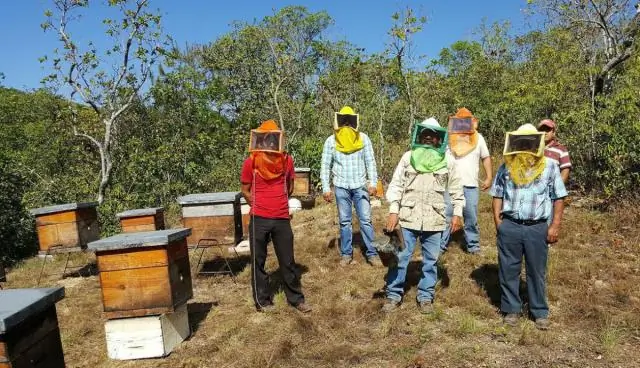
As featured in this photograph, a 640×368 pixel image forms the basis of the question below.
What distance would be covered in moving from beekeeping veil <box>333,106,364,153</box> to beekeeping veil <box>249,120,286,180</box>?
1268 mm

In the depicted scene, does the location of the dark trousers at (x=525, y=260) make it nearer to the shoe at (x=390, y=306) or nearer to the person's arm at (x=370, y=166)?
the shoe at (x=390, y=306)

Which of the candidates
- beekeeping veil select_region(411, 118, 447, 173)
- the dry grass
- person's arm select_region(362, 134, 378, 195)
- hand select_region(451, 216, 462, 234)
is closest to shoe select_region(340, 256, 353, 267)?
the dry grass

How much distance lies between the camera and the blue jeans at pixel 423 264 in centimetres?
448

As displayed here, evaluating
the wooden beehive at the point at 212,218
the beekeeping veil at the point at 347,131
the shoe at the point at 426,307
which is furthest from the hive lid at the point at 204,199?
the shoe at the point at 426,307

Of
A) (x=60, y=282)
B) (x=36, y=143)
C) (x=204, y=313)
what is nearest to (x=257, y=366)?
(x=204, y=313)

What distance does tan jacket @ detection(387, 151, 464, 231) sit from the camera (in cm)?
438

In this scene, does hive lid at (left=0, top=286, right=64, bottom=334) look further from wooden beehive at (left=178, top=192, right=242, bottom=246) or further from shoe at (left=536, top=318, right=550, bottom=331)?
shoe at (left=536, top=318, right=550, bottom=331)

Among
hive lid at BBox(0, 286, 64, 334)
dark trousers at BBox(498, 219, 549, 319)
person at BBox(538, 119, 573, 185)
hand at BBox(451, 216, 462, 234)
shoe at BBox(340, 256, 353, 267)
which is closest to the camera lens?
hive lid at BBox(0, 286, 64, 334)

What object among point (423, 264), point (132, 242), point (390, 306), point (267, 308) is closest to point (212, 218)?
point (267, 308)

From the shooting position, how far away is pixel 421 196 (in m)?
4.41

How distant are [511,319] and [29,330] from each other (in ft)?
12.5

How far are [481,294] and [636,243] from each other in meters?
2.91

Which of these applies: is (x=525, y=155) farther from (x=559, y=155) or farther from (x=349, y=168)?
(x=349, y=168)

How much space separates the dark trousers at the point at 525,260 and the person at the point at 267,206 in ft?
6.43
